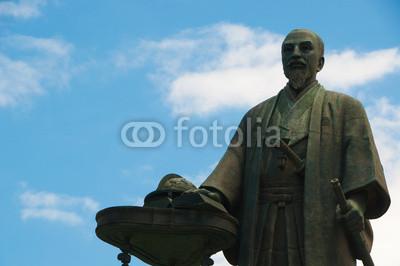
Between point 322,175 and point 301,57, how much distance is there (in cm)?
161

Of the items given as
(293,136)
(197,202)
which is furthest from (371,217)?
(197,202)

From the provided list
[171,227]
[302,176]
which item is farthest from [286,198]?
[171,227]

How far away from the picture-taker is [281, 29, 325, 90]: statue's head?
11.9m

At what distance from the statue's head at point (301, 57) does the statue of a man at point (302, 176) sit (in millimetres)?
12

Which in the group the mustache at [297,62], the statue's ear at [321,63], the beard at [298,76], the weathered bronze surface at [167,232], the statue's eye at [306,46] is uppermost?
the statue's eye at [306,46]

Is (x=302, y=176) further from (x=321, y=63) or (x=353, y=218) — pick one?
(x=321, y=63)

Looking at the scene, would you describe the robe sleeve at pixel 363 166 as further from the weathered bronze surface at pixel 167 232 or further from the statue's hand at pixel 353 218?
the weathered bronze surface at pixel 167 232

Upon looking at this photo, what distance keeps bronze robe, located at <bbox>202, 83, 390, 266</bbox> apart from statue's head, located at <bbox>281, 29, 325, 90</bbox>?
0.27 metres

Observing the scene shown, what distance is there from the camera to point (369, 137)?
11367 mm

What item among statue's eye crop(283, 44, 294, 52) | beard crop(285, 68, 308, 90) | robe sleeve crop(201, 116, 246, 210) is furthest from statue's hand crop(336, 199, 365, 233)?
statue's eye crop(283, 44, 294, 52)

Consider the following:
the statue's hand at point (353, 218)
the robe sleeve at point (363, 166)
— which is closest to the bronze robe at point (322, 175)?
the robe sleeve at point (363, 166)

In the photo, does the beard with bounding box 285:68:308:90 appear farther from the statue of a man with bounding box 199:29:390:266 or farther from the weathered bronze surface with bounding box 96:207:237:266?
the weathered bronze surface with bounding box 96:207:237:266

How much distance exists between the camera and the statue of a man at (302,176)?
10852 mm

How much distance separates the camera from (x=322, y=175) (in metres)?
11.2
